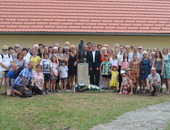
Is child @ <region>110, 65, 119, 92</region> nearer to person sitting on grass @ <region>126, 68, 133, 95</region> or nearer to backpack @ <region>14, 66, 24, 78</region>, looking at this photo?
person sitting on grass @ <region>126, 68, 133, 95</region>

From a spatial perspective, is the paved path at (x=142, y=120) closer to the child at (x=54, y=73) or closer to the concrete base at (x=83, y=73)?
the concrete base at (x=83, y=73)

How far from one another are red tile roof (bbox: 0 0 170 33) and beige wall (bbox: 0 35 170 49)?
1.46 feet

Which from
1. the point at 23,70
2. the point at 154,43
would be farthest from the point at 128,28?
the point at 23,70

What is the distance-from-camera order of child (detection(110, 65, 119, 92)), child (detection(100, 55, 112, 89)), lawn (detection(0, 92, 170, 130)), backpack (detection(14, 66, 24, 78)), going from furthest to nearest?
child (detection(100, 55, 112, 89))
child (detection(110, 65, 119, 92))
backpack (detection(14, 66, 24, 78))
lawn (detection(0, 92, 170, 130))

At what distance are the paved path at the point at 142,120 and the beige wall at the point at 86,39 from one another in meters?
7.66

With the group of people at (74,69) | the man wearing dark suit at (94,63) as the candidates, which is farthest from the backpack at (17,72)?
the man wearing dark suit at (94,63)

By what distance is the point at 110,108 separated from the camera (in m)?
8.28

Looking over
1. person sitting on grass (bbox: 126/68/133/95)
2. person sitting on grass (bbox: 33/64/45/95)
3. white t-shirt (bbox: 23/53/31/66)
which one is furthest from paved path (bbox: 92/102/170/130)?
white t-shirt (bbox: 23/53/31/66)

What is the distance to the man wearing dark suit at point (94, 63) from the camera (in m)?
12.0

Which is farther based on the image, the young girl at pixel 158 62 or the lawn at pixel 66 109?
the young girl at pixel 158 62

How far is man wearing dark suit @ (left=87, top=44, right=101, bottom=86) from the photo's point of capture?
11961 mm

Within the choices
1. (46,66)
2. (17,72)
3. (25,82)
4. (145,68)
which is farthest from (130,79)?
(17,72)

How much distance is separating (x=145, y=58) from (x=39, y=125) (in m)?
5.83

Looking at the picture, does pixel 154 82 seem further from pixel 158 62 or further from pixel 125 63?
pixel 125 63
